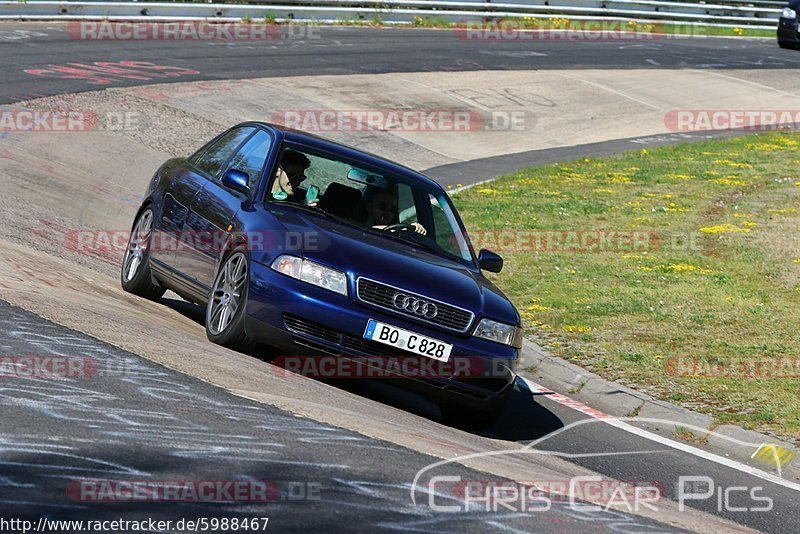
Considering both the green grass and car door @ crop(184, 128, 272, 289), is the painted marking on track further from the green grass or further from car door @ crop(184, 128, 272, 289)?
car door @ crop(184, 128, 272, 289)

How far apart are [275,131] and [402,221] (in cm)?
122

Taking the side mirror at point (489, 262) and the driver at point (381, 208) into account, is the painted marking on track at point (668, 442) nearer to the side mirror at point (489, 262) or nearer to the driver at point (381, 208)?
the side mirror at point (489, 262)

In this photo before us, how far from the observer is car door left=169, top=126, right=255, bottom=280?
9.55 m

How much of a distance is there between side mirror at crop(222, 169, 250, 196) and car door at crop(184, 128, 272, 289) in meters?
0.04

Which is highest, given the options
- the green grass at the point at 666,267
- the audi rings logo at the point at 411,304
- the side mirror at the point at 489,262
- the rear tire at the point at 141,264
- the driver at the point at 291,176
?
the driver at the point at 291,176

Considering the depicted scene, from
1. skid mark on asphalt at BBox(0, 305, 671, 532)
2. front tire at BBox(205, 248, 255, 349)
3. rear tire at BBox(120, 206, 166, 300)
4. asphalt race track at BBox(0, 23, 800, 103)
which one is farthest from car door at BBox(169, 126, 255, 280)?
asphalt race track at BBox(0, 23, 800, 103)

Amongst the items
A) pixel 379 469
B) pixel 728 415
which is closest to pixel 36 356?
pixel 379 469

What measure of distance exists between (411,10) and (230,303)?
92.9ft

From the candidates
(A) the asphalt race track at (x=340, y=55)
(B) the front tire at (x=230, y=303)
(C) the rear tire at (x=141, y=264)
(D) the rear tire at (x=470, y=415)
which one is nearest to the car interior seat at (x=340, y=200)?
(B) the front tire at (x=230, y=303)

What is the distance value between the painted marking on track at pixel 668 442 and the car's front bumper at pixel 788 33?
100ft

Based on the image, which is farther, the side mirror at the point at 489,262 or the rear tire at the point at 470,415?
the side mirror at the point at 489,262

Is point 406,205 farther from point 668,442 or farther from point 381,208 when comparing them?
point 668,442

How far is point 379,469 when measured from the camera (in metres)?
5.73

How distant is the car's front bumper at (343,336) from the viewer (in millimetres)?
7887
